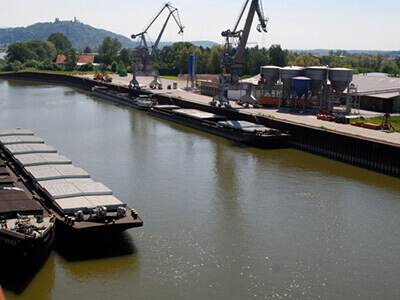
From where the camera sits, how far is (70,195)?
92.3 ft

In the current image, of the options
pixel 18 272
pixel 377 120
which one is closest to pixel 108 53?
pixel 377 120

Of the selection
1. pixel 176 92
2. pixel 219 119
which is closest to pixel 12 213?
pixel 219 119

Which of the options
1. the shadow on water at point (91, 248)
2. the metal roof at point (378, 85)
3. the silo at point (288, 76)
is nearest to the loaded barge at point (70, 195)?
the shadow on water at point (91, 248)

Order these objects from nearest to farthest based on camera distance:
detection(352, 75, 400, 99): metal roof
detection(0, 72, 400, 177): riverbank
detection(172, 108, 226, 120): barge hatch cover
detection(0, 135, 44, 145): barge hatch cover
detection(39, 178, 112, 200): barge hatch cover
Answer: detection(39, 178, 112, 200): barge hatch cover
detection(0, 135, 44, 145): barge hatch cover
detection(0, 72, 400, 177): riverbank
detection(172, 108, 226, 120): barge hatch cover
detection(352, 75, 400, 99): metal roof

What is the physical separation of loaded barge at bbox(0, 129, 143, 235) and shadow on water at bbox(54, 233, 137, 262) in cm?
71

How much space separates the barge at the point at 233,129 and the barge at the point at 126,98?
1026cm

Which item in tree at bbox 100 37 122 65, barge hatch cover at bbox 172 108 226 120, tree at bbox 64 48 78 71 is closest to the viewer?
barge hatch cover at bbox 172 108 226 120

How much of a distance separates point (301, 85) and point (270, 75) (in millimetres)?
7479

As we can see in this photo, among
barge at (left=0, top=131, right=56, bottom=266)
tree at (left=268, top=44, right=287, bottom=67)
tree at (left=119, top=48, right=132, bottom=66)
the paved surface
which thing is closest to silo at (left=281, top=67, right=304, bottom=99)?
the paved surface

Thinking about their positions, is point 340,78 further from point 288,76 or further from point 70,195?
point 70,195

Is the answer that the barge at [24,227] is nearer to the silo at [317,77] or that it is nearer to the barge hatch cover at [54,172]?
the barge hatch cover at [54,172]

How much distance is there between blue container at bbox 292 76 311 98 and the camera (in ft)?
219

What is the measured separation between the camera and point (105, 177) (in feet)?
126

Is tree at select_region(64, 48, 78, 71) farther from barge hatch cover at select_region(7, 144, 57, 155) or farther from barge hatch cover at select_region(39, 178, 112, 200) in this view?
barge hatch cover at select_region(39, 178, 112, 200)
